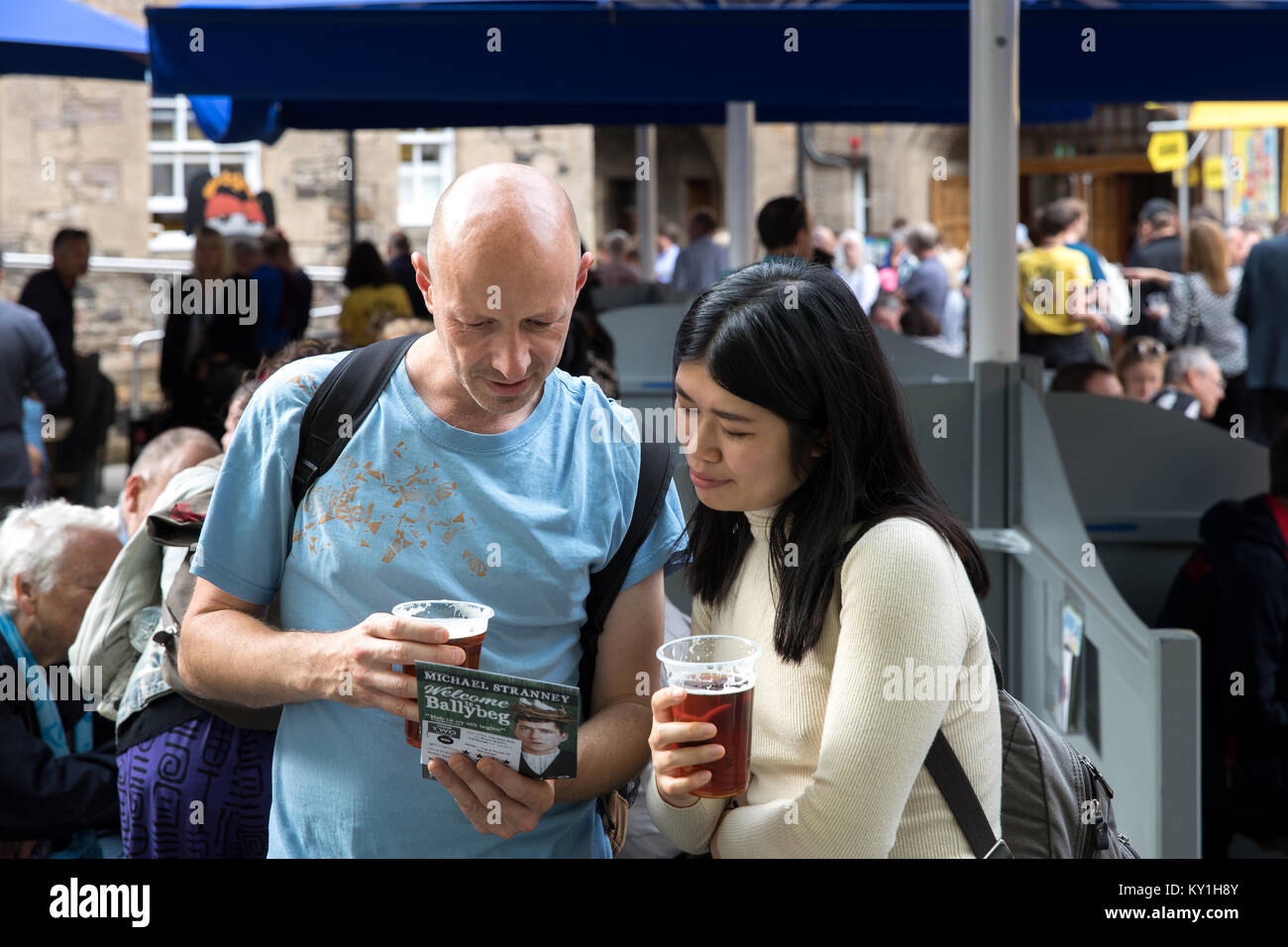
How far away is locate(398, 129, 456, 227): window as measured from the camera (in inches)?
686

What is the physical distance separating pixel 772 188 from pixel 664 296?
10.2 metres

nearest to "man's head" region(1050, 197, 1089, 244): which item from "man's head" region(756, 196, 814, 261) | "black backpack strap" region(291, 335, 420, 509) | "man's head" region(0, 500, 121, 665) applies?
"man's head" region(756, 196, 814, 261)

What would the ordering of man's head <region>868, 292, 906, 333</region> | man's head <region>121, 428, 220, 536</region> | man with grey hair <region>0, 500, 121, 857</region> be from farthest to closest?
man's head <region>868, 292, 906, 333</region> < man's head <region>121, 428, 220, 536</region> < man with grey hair <region>0, 500, 121, 857</region>

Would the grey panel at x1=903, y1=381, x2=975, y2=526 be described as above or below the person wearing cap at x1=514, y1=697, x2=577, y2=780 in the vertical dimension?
above

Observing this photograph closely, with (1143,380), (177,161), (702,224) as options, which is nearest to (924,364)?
(1143,380)

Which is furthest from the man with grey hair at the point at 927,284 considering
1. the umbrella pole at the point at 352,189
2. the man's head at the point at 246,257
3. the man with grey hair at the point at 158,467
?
the man with grey hair at the point at 158,467

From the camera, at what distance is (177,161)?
1620 centimetres

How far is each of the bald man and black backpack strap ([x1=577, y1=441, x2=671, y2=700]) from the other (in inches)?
0.5

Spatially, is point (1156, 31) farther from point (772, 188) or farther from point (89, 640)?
point (772, 188)

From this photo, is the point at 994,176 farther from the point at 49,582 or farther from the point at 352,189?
the point at 352,189

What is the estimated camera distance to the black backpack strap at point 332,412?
1651 millimetres

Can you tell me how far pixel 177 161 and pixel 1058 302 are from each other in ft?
40.1

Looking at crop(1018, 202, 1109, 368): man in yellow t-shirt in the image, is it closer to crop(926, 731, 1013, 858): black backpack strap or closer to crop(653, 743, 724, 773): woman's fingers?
crop(926, 731, 1013, 858): black backpack strap

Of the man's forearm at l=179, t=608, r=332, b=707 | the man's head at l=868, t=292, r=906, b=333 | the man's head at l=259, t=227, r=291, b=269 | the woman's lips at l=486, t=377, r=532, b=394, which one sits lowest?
the man's forearm at l=179, t=608, r=332, b=707
